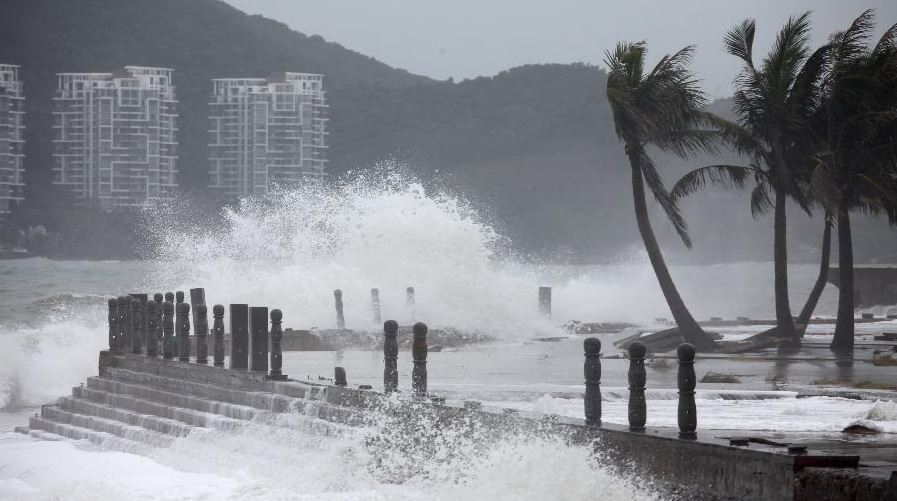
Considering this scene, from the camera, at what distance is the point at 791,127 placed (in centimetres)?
2875

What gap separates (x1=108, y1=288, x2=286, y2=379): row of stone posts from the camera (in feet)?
59.6

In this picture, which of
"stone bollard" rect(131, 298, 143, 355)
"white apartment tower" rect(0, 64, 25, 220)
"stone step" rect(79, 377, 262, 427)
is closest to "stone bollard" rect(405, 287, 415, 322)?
"stone bollard" rect(131, 298, 143, 355)

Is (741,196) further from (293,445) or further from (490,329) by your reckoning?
(293,445)

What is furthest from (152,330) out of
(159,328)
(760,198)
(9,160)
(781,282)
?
(9,160)

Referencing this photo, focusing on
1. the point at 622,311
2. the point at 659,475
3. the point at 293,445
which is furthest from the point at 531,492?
the point at 622,311

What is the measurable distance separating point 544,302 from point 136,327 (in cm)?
2050

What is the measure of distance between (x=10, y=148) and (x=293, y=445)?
7395 inches

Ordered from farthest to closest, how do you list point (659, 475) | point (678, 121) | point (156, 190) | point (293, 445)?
point (156, 190)
point (678, 121)
point (293, 445)
point (659, 475)

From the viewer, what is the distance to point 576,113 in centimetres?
19575

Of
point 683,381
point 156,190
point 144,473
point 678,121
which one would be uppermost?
point 156,190

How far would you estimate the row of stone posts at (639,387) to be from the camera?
35.6ft

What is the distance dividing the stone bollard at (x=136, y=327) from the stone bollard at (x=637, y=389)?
13.6 metres

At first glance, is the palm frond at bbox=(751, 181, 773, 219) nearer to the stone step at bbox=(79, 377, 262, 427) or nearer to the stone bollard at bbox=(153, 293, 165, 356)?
the stone bollard at bbox=(153, 293, 165, 356)

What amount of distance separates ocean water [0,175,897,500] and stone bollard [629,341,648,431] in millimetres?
488
